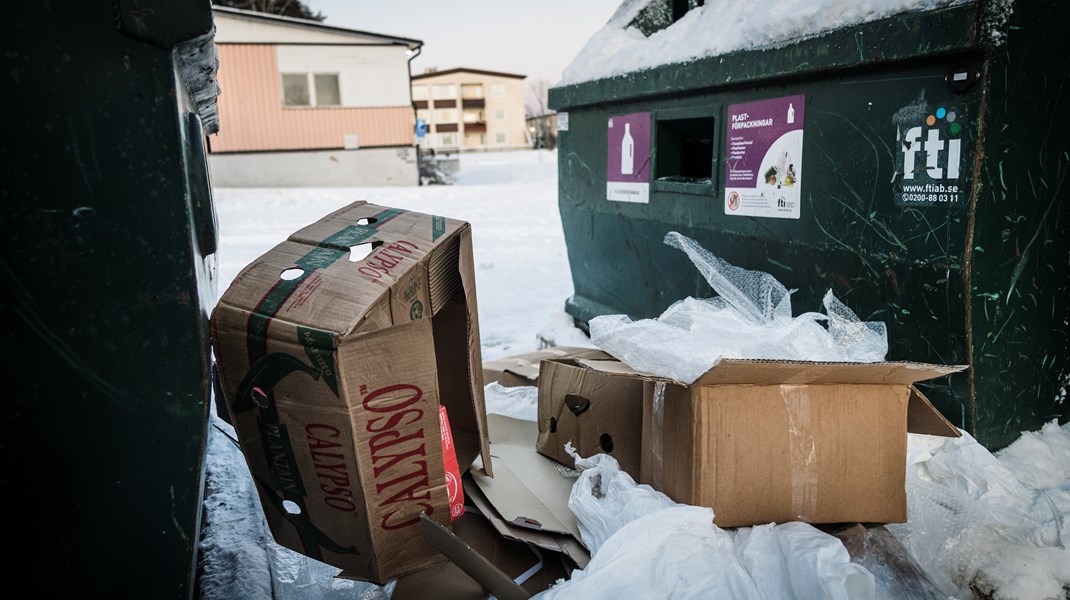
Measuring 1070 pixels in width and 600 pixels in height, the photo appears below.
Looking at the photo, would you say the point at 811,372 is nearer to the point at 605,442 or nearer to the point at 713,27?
the point at 605,442

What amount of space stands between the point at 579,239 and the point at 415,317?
2557mm

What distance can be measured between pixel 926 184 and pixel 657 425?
1010 millimetres

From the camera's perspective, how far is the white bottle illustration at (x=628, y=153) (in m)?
3.31

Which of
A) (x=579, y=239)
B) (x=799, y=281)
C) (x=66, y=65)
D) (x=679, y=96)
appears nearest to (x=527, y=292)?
(x=579, y=239)

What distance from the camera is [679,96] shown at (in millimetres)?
2963

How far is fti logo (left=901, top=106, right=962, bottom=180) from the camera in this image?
6.23 ft

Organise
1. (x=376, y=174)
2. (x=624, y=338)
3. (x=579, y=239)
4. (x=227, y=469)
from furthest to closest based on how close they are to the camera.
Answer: (x=376, y=174)
(x=579, y=239)
(x=227, y=469)
(x=624, y=338)

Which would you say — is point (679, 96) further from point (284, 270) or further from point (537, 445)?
point (284, 270)

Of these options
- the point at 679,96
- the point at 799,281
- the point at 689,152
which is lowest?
the point at 799,281

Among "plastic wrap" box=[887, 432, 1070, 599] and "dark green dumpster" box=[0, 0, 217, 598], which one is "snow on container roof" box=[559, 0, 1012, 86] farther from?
"dark green dumpster" box=[0, 0, 217, 598]

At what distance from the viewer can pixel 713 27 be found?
279cm

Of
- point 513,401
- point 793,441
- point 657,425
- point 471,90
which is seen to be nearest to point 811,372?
point 793,441

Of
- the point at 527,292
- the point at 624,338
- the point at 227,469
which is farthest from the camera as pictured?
the point at 527,292

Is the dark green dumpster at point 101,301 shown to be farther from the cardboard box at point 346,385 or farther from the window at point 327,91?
the window at point 327,91
